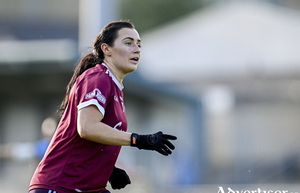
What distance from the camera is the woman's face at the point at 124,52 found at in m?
5.24

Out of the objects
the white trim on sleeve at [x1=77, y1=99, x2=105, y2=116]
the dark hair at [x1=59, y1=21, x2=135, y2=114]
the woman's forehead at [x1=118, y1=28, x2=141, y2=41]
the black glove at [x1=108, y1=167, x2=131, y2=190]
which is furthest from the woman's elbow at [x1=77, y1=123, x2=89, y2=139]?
the black glove at [x1=108, y1=167, x2=131, y2=190]

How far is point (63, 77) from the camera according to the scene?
19.9 metres

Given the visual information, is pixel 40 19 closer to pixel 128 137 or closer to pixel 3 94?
pixel 3 94

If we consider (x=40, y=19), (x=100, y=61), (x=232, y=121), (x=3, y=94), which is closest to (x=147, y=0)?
(x=232, y=121)

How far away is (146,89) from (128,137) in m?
15.4

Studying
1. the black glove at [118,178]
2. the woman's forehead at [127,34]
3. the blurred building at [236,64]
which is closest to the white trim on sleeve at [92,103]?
the woman's forehead at [127,34]

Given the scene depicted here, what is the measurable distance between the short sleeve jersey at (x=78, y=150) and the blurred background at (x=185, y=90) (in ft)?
22.6

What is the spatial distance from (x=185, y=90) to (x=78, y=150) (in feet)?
69.2

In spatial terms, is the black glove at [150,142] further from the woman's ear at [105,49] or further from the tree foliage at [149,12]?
the tree foliage at [149,12]

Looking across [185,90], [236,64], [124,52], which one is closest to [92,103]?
[124,52]

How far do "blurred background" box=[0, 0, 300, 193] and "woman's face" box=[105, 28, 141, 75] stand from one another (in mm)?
6677

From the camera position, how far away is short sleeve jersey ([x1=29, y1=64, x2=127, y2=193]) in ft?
15.7

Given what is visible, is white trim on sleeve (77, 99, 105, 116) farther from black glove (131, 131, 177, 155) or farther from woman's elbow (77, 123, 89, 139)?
black glove (131, 131, 177, 155)

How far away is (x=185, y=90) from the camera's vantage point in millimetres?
25828
